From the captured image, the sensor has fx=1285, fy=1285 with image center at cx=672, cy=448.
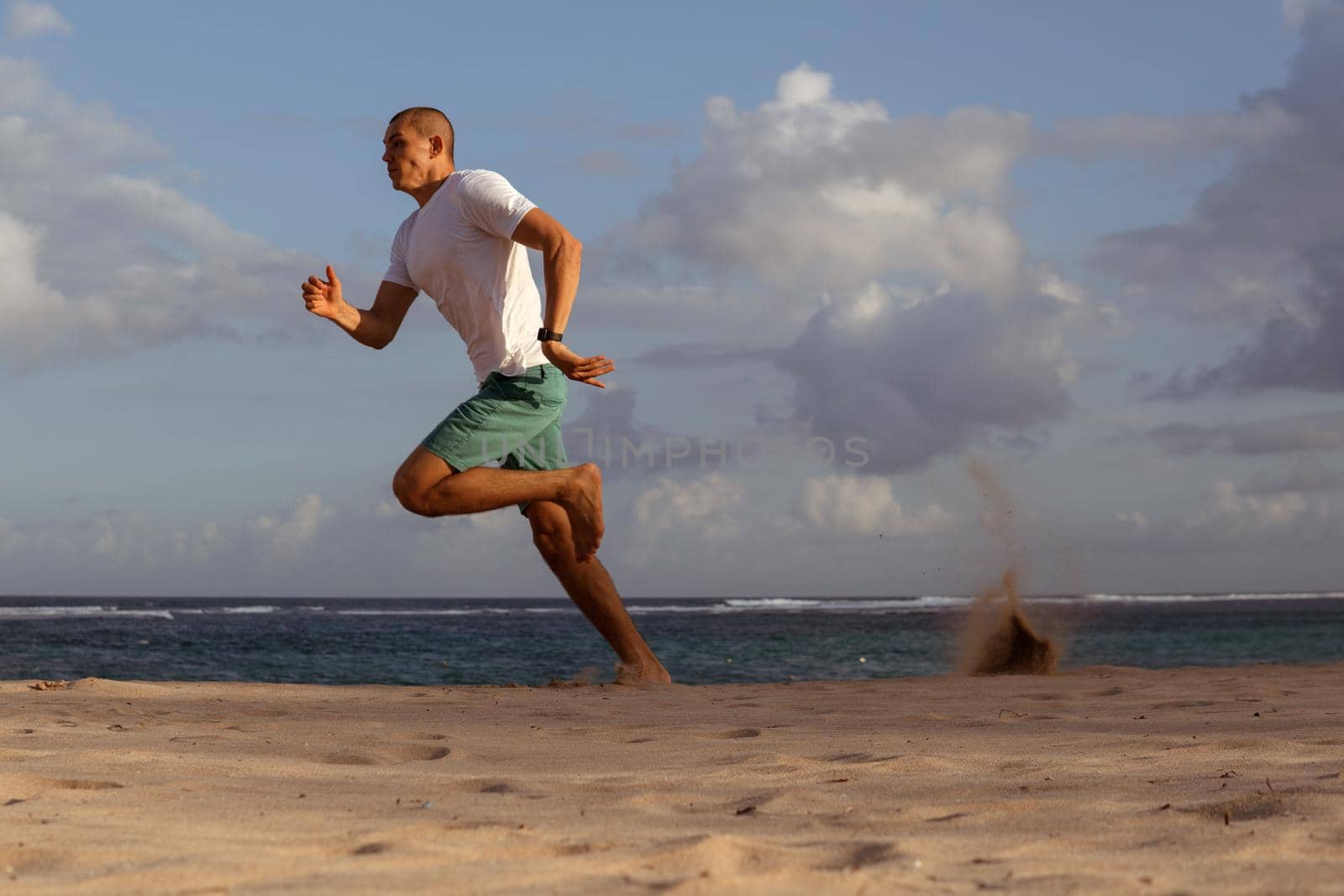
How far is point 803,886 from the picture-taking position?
194 centimetres

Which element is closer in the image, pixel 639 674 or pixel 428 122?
pixel 428 122

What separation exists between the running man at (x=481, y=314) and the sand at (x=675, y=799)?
88 cm

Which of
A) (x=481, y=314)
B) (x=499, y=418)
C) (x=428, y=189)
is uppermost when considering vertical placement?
(x=428, y=189)

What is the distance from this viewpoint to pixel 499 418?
493 centimetres

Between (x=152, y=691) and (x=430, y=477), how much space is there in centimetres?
207

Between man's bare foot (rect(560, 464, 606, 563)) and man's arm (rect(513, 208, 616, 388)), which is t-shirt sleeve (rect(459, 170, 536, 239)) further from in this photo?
man's bare foot (rect(560, 464, 606, 563))

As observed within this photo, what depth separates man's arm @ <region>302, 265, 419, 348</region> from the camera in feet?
16.0

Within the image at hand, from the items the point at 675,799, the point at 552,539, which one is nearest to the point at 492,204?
the point at 552,539

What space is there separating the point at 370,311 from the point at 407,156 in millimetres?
657

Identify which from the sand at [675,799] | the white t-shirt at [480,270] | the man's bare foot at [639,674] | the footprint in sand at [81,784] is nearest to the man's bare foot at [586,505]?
the white t-shirt at [480,270]

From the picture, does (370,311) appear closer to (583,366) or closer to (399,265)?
(399,265)

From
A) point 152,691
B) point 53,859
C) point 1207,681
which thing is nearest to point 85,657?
point 152,691

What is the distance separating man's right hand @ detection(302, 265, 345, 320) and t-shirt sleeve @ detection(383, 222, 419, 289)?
1.22ft

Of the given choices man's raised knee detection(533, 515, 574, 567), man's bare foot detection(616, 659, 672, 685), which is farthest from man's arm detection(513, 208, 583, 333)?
man's bare foot detection(616, 659, 672, 685)
